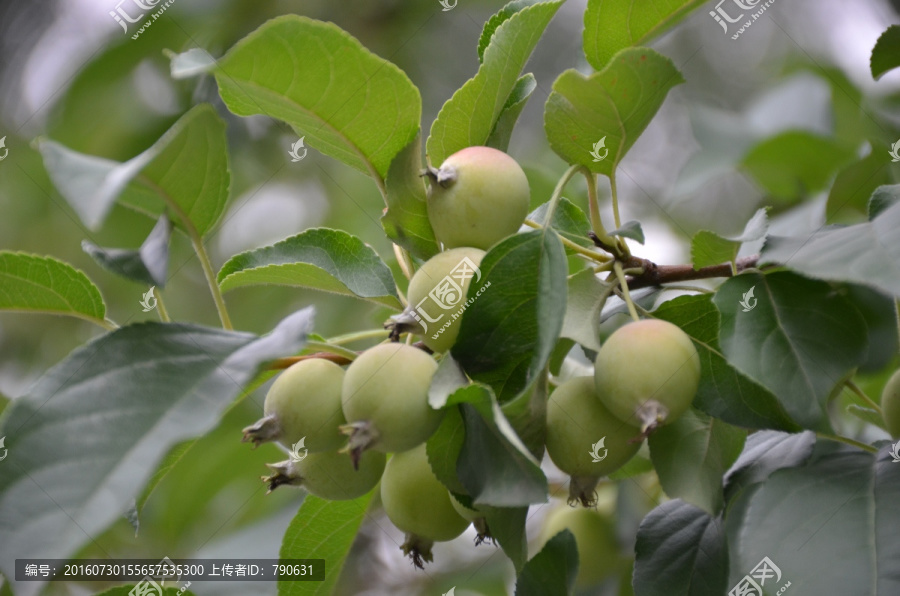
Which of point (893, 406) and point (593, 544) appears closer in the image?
point (893, 406)

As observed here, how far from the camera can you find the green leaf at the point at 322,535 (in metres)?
1.13

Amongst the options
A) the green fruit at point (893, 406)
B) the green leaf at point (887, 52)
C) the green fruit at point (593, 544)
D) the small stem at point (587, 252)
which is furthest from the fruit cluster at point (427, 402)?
the green fruit at point (593, 544)

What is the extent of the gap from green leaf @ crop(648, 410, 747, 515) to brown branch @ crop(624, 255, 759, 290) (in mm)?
191

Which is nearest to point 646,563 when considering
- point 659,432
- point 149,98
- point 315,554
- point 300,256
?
point 659,432

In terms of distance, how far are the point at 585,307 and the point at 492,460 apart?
232 millimetres

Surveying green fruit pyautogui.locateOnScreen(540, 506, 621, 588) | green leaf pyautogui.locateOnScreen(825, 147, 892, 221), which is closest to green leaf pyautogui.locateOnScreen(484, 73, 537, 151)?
green leaf pyautogui.locateOnScreen(825, 147, 892, 221)

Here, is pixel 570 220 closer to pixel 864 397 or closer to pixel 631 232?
pixel 631 232

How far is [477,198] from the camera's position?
89cm

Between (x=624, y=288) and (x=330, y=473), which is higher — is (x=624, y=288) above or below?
above

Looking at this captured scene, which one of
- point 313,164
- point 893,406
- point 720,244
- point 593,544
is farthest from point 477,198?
point 313,164

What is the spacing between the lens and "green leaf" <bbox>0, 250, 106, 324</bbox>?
0.96 m

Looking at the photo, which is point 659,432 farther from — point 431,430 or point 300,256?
point 300,256

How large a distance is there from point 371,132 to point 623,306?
1.39 ft

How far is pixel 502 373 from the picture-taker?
88cm
